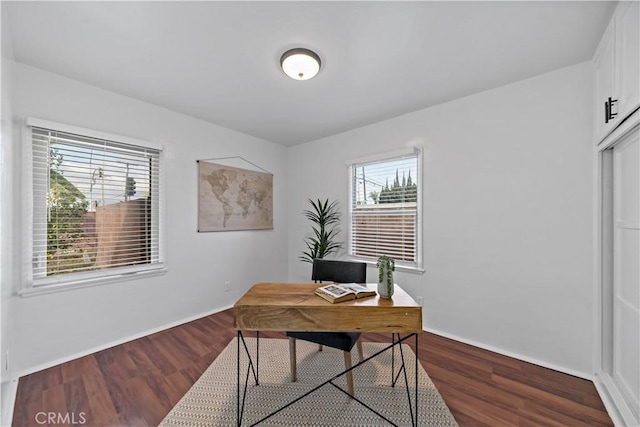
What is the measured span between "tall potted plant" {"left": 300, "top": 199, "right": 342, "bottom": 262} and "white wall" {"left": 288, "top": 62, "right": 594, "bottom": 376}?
104 cm

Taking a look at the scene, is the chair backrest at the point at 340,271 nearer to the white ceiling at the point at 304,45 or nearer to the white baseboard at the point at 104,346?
the white ceiling at the point at 304,45

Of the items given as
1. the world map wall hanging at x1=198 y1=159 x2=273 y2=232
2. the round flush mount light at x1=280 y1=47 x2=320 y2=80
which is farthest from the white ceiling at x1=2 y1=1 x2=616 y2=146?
the world map wall hanging at x1=198 y1=159 x2=273 y2=232

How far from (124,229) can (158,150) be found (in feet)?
3.00

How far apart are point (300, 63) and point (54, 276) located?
271 cm

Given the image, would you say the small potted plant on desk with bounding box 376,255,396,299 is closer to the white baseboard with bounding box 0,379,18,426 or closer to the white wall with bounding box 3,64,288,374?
the white baseboard with bounding box 0,379,18,426

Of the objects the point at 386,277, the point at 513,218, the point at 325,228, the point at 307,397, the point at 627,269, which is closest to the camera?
the point at 386,277

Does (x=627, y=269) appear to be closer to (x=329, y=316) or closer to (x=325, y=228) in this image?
(x=329, y=316)

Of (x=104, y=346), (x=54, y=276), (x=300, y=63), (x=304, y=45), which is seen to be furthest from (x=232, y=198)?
(x=304, y=45)

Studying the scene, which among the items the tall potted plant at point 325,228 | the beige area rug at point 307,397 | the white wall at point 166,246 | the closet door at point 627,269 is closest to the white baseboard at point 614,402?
the closet door at point 627,269

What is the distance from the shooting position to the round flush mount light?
1.88m

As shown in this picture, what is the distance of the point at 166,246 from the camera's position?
2.92 meters

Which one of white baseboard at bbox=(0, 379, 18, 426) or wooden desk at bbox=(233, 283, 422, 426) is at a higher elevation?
wooden desk at bbox=(233, 283, 422, 426)

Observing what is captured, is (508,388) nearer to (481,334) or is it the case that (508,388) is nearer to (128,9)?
(481,334)

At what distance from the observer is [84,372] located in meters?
2.07
